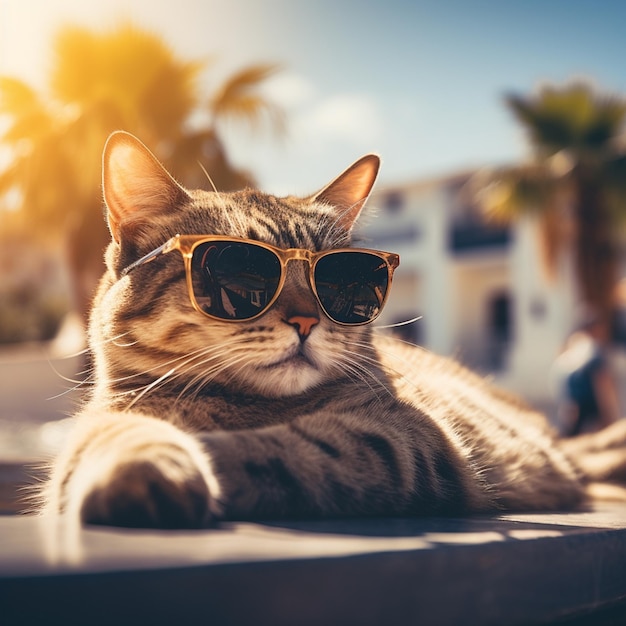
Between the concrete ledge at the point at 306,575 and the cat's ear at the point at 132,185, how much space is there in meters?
0.91

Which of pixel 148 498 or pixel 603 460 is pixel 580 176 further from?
pixel 148 498

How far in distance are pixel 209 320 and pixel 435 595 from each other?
889 millimetres

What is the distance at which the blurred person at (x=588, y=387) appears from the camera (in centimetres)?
628

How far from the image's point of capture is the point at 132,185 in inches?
71.6

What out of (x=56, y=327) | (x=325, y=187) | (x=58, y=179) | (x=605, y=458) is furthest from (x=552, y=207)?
(x=56, y=327)

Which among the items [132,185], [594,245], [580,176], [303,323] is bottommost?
[303,323]

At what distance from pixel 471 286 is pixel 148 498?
21618 mm

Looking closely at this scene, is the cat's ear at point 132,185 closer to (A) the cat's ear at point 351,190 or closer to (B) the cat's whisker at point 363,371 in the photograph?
(A) the cat's ear at point 351,190

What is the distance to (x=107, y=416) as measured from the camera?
156 cm

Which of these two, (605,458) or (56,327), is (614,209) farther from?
(56,327)

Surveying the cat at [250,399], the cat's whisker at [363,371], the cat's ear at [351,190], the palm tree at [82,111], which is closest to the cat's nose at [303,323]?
the cat at [250,399]

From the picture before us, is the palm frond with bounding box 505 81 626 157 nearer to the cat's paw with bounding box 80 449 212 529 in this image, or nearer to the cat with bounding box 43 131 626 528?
the cat with bounding box 43 131 626 528

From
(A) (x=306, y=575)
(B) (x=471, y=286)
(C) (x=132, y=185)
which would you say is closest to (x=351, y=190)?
(C) (x=132, y=185)

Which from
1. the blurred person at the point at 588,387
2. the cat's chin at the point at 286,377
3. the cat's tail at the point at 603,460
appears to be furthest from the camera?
the blurred person at the point at 588,387
